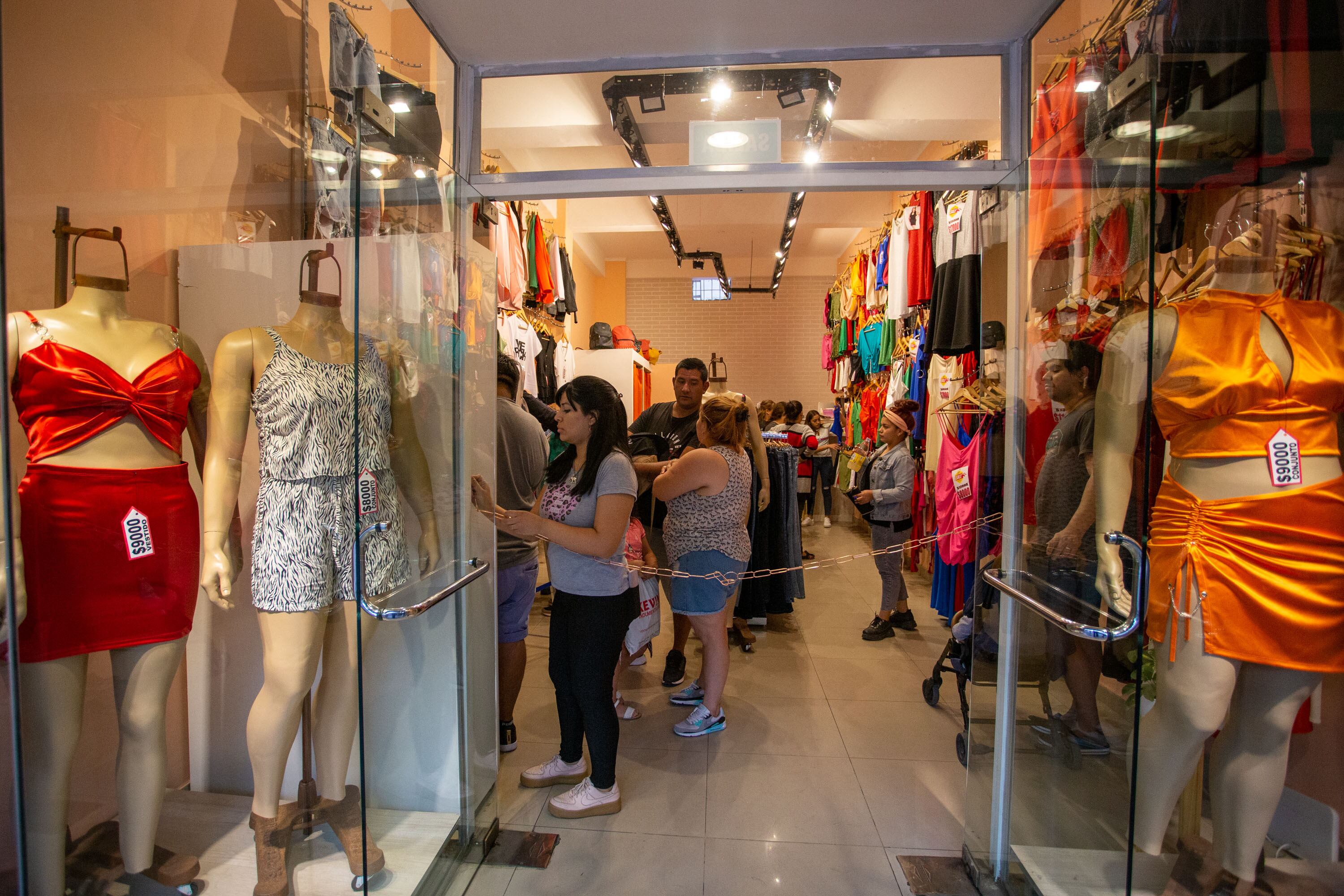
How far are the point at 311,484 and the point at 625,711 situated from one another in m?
2.00

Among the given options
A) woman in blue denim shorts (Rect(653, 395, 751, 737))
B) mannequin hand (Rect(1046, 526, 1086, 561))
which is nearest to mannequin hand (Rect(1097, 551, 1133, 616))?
mannequin hand (Rect(1046, 526, 1086, 561))

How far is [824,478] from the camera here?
7922 mm

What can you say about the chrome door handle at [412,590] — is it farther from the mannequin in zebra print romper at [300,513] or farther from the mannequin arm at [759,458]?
the mannequin arm at [759,458]

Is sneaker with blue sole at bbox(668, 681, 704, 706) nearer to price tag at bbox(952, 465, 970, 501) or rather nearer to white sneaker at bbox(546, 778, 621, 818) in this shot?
white sneaker at bbox(546, 778, 621, 818)

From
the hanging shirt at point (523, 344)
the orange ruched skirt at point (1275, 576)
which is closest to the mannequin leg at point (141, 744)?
the orange ruched skirt at point (1275, 576)

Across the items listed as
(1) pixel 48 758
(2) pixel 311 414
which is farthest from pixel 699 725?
(1) pixel 48 758

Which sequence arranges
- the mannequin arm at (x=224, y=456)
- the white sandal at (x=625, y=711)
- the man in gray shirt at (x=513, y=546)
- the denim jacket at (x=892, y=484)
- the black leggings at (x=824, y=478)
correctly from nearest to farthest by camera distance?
1. the mannequin arm at (x=224, y=456)
2. the man in gray shirt at (x=513, y=546)
3. the white sandal at (x=625, y=711)
4. the denim jacket at (x=892, y=484)
5. the black leggings at (x=824, y=478)

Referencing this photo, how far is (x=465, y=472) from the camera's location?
2.11m

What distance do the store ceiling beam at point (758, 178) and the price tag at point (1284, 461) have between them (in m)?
1.05

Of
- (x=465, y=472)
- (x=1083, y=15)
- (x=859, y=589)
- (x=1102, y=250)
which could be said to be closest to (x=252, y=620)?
(x=465, y=472)

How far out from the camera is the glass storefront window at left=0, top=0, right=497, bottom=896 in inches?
52.1

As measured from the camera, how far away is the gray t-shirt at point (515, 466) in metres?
2.67

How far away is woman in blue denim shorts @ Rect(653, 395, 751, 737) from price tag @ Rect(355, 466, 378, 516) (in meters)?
1.20

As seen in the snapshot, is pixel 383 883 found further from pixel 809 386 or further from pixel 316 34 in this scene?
pixel 809 386
